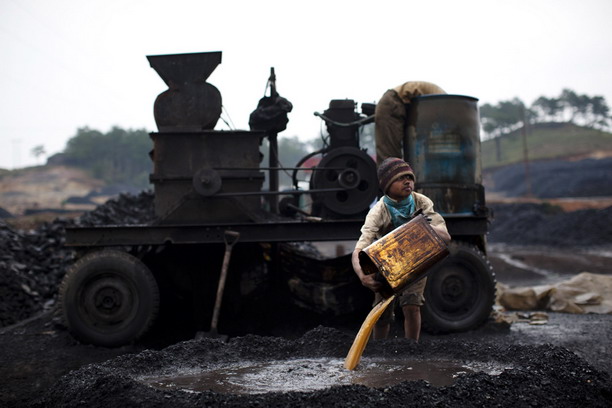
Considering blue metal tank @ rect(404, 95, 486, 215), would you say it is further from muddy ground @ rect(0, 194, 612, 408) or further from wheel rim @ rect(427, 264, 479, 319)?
muddy ground @ rect(0, 194, 612, 408)

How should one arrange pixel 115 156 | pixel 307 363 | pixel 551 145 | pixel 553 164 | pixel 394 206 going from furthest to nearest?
pixel 551 145 → pixel 115 156 → pixel 553 164 → pixel 394 206 → pixel 307 363

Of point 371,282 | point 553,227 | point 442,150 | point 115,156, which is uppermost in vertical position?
point 115,156

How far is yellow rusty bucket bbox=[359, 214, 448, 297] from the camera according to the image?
381 centimetres

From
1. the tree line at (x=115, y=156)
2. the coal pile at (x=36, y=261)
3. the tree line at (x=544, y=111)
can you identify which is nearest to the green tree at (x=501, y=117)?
the tree line at (x=544, y=111)

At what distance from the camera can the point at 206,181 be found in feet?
22.3

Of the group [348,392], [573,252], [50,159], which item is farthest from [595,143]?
[348,392]

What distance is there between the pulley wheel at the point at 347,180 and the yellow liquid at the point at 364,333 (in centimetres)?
345

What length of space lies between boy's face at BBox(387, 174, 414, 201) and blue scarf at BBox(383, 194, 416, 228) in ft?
0.21

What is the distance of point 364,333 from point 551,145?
59.6 meters

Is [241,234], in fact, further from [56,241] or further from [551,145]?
[551,145]

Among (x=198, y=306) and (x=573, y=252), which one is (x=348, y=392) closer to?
(x=198, y=306)

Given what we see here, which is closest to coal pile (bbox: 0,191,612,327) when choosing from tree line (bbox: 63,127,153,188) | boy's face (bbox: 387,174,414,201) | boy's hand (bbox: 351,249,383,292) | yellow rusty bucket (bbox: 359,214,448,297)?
boy's face (bbox: 387,174,414,201)

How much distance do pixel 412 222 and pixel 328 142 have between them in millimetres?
4729

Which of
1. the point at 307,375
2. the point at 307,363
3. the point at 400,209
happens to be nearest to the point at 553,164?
the point at 400,209
